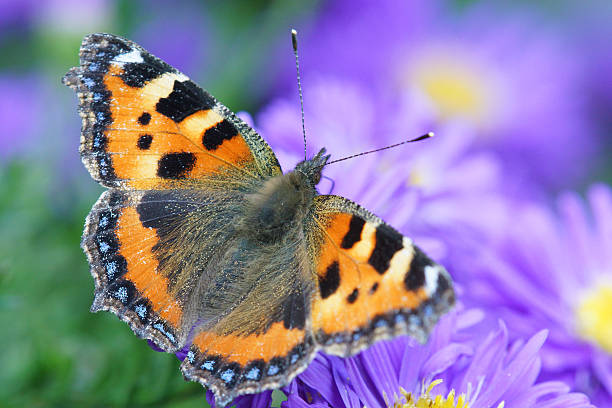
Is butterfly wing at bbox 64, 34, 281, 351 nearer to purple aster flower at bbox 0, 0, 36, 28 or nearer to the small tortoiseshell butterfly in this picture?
the small tortoiseshell butterfly

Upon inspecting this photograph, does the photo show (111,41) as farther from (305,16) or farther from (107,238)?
(305,16)

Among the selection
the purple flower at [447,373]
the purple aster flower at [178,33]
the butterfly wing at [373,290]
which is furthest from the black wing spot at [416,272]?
the purple aster flower at [178,33]

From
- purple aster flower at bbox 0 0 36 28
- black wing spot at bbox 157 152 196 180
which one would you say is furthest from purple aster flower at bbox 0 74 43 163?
black wing spot at bbox 157 152 196 180

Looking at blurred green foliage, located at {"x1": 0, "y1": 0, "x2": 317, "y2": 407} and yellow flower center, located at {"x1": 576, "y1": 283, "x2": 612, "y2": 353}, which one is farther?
yellow flower center, located at {"x1": 576, "y1": 283, "x2": 612, "y2": 353}

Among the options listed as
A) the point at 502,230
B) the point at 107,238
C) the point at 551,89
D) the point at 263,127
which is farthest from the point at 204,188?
the point at 551,89

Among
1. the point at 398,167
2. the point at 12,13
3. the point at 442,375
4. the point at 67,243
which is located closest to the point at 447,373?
the point at 442,375
